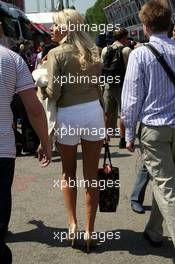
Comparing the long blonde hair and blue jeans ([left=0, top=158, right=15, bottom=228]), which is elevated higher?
the long blonde hair

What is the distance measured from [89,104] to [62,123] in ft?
0.85

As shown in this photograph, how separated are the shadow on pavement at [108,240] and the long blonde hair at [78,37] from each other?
1.47m

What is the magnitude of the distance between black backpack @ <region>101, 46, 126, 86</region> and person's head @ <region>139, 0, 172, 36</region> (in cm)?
496

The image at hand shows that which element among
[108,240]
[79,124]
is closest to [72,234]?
[108,240]

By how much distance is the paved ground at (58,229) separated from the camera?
4.42m

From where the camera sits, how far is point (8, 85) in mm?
3389

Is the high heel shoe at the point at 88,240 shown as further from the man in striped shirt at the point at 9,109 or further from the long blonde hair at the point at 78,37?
the long blonde hair at the point at 78,37

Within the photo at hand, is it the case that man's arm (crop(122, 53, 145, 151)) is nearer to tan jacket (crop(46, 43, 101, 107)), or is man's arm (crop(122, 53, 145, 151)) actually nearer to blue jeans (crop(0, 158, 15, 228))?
tan jacket (crop(46, 43, 101, 107))

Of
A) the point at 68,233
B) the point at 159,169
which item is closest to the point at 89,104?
the point at 159,169

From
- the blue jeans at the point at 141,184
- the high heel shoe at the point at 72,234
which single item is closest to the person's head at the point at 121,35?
the blue jeans at the point at 141,184

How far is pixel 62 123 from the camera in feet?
14.7

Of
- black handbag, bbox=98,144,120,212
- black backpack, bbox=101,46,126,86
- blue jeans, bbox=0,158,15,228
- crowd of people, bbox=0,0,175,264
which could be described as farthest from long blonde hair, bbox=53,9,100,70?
black backpack, bbox=101,46,126,86

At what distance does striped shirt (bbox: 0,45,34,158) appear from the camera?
335 centimetres

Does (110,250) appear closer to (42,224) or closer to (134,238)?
(134,238)
